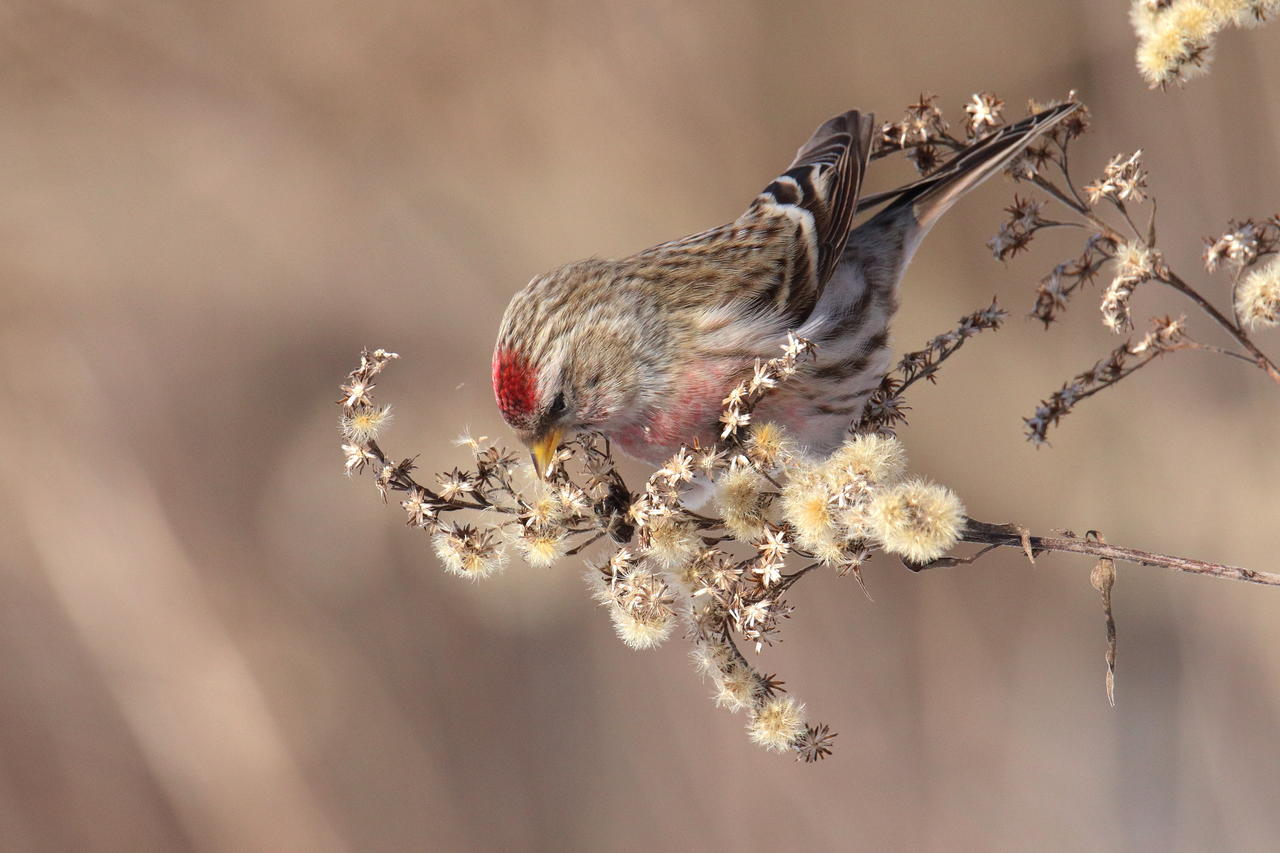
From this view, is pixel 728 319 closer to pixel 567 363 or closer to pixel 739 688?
pixel 567 363

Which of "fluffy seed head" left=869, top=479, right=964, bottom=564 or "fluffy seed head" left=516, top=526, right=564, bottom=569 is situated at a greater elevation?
"fluffy seed head" left=516, top=526, right=564, bottom=569

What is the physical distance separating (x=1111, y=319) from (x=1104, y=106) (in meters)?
1.49

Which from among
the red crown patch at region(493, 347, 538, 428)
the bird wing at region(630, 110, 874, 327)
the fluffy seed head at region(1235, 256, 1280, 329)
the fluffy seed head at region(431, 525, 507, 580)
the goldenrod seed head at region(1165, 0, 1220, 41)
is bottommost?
the fluffy seed head at region(1235, 256, 1280, 329)

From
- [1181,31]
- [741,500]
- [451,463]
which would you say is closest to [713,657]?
[741,500]

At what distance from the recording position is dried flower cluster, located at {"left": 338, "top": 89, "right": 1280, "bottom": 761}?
0.74 meters

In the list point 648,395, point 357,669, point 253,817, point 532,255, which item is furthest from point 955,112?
point 253,817

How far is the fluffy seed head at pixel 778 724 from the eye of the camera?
792 mm

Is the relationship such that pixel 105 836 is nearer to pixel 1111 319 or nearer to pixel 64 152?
pixel 64 152

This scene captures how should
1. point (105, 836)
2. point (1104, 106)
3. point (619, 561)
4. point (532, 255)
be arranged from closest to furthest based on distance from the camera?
1. point (619, 561)
2. point (1104, 106)
3. point (105, 836)
4. point (532, 255)

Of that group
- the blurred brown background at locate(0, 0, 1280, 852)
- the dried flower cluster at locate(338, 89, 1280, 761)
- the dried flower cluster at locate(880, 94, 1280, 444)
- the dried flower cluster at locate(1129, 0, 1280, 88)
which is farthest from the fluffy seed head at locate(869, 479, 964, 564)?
the blurred brown background at locate(0, 0, 1280, 852)

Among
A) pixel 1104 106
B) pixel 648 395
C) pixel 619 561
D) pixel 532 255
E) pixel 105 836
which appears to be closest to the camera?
pixel 619 561

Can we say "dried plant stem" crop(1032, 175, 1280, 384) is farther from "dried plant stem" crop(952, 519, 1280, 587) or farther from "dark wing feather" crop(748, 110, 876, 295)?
"dark wing feather" crop(748, 110, 876, 295)

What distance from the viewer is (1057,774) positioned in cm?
231

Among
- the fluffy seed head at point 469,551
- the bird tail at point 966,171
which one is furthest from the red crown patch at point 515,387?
the bird tail at point 966,171
